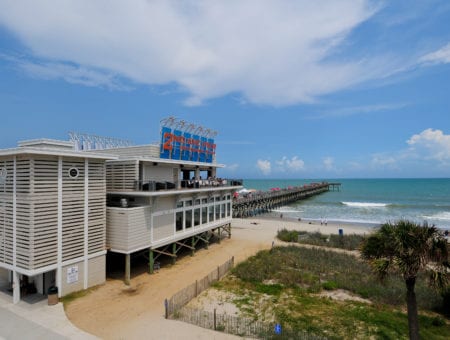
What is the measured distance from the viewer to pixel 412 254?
886cm

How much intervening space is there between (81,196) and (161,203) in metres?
5.53

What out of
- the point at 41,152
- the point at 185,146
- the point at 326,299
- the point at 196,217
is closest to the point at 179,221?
the point at 196,217

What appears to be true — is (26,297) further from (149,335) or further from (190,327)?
(190,327)

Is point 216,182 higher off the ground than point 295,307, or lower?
higher

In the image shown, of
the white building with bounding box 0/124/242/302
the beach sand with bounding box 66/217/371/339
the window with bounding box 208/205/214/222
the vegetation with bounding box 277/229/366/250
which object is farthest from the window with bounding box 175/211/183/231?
the vegetation with bounding box 277/229/366/250

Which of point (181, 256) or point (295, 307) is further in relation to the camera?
point (181, 256)

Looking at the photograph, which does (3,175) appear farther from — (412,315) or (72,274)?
(412,315)

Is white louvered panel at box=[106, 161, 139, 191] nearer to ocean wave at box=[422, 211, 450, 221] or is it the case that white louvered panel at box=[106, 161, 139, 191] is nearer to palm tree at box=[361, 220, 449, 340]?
palm tree at box=[361, 220, 449, 340]

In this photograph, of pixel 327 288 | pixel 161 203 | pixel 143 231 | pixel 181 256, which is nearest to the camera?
pixel 327 288

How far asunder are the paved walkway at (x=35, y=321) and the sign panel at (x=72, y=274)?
136cm

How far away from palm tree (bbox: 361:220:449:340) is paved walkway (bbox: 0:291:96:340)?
11259 mm

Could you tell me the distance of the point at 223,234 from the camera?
107 feet

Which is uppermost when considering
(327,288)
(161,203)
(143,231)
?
(161,203)

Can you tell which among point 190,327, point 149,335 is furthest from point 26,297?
point 190,327
